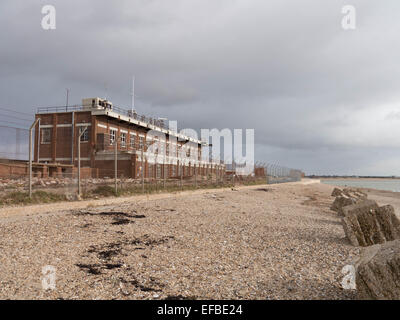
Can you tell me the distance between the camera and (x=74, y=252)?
561 centimetres

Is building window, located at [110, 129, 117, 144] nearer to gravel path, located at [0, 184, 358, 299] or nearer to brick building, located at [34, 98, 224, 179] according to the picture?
brick building, located at [34, 98, 224, 179]

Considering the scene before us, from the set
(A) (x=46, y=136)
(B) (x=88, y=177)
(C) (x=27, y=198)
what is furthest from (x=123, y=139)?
(C) (x=27, y=198)

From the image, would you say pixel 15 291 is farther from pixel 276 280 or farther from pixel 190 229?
pixel 190 229

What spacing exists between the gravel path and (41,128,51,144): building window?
31.2m

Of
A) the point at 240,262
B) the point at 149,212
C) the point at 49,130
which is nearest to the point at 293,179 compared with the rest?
the point at 49,130

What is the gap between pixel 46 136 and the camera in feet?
122

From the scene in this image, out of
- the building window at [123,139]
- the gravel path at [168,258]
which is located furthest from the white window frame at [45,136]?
the gravel path at [168,258]

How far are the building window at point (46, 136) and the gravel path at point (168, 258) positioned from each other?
31.2 meters

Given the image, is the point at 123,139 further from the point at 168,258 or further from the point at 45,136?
the point at 168,258

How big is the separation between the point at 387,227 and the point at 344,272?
2735 mm

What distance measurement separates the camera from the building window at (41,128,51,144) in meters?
37.0

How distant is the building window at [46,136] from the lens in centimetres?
3703

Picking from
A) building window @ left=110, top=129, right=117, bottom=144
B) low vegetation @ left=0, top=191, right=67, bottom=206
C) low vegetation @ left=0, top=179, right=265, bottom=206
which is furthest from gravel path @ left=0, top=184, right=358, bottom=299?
building window @ left=110, top=129, right=117, bottom=144

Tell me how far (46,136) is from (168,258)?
3728 centimetres
